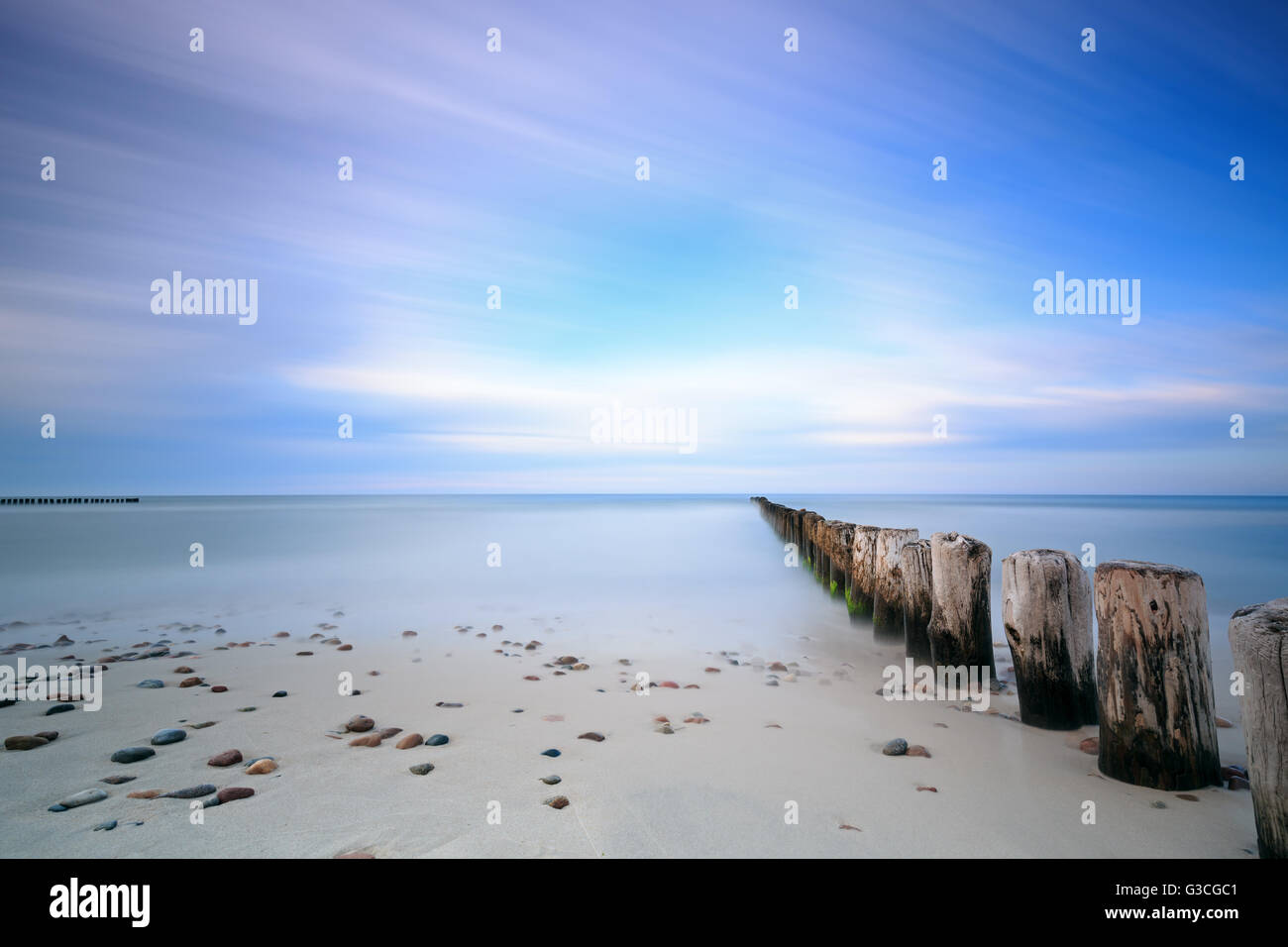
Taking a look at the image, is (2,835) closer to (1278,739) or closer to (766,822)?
(766,822)

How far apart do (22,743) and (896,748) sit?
4.97 m

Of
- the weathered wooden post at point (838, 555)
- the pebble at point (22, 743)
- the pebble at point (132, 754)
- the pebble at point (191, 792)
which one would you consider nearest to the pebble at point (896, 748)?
the pebble at point (191, 792)

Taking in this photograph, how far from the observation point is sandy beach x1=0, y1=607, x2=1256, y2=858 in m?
2.73

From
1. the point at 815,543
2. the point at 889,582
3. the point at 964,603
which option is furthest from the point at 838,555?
the point at 964,603

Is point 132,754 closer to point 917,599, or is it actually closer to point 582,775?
point 582,775

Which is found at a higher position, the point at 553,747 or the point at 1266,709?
the point at 1266,709

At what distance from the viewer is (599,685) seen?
5.25m

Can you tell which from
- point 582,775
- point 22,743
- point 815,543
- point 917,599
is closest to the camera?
point 582,775

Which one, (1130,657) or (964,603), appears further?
(964,603)

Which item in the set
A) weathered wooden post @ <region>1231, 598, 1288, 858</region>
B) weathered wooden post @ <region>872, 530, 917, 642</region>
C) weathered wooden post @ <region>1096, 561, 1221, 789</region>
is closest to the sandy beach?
weathered wooden post @ <region>1096, 561, 1221, 789</region>

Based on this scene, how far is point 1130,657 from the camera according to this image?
315cm

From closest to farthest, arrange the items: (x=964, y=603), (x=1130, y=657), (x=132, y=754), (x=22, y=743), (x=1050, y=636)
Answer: (x=1130, y=657), (x=132, y=754), (x=22, y=743), (x=1050, y=636), (x=964, y=603)

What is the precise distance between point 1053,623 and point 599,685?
10.6 feet
